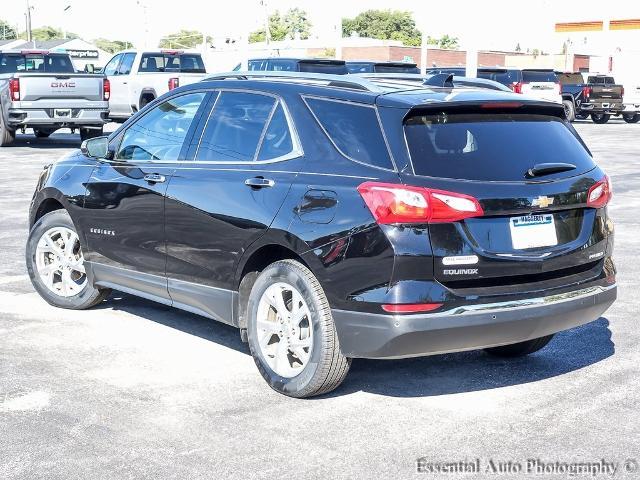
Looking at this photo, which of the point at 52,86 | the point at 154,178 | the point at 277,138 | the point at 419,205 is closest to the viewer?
the point at 419,205

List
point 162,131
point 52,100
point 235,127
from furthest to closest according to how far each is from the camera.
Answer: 1. point 52,100
2. point 162,131
3. point 235,127

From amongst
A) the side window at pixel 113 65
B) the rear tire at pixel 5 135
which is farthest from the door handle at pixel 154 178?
the side window at pixel 113 65

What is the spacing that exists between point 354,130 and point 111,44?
178458 millimetres

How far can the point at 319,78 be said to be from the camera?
19.3 feet

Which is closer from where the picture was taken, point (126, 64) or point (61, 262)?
point (61, 262)

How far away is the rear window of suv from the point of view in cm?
506

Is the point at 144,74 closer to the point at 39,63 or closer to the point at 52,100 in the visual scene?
the point at 39,63

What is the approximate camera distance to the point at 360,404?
211 inches

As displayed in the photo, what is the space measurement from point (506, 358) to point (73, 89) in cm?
1692

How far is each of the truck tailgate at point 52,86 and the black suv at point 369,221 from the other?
15651 millimetres

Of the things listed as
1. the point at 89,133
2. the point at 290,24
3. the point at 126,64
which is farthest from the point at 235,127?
the point at 290,24

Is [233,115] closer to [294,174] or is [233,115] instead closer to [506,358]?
[294,174]

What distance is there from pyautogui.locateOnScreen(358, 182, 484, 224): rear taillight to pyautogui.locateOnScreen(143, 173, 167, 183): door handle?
1875 mm

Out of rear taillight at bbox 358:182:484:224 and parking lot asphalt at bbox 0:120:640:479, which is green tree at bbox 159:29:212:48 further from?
rear taillight at bbox 358:182:484:224
